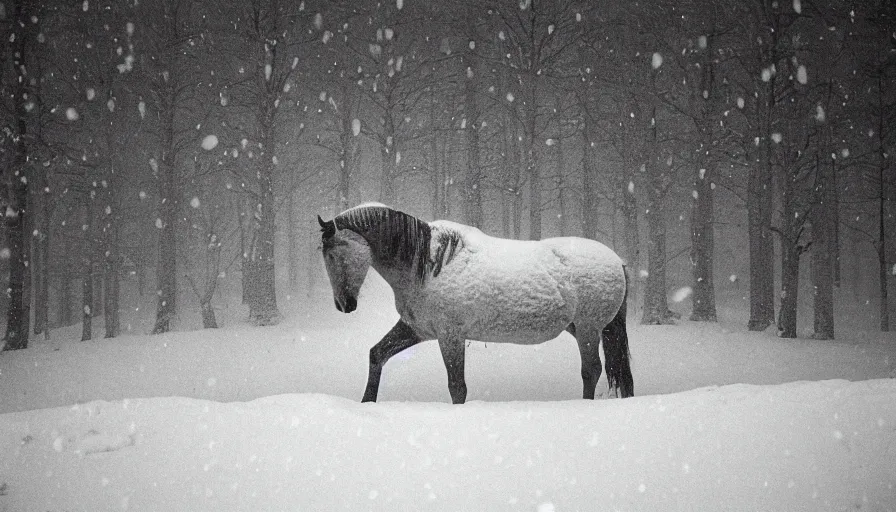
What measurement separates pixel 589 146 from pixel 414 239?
13.1m

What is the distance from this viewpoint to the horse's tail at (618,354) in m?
4.95

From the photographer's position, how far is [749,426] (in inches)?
115

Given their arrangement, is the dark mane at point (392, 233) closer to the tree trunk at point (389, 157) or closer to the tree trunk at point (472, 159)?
the tree trunk at point (472, 159)

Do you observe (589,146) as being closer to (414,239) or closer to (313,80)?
(313,80)

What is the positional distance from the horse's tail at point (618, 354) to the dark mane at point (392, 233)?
221 centimetres

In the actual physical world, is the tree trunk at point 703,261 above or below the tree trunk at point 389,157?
below

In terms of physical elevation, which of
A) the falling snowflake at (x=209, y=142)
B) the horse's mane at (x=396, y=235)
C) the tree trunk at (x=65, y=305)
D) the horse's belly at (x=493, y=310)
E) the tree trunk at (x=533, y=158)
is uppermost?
the falling snowflake at (x=209, y=142)

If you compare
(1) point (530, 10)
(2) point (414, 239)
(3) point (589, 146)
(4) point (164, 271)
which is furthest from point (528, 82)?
(4) point (164, 271)

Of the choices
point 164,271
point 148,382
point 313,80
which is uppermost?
point 313,80

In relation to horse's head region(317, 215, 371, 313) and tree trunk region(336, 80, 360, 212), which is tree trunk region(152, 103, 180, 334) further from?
horse's head region(317, 215, 371, 313)

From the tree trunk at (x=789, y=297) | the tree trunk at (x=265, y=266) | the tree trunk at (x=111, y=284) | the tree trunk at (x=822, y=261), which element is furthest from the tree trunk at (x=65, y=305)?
the tree trunk at (x=822, y=261)

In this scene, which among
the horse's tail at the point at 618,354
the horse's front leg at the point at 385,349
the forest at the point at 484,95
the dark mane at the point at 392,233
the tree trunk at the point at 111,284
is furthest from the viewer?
the tree trunk at the point at 111,284

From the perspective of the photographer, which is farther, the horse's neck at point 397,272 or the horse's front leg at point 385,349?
the horse's front leg at point 385,349

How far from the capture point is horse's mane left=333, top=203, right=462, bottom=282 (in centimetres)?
396
